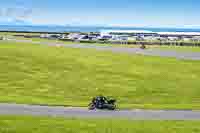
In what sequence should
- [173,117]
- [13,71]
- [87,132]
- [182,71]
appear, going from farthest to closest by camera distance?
[182,71], [13,71], [173,117], [87,132]

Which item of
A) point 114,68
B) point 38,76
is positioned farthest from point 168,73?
point 38,76

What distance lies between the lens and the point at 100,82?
5588 centimetres

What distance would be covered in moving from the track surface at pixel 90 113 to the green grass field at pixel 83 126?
15.1 ft

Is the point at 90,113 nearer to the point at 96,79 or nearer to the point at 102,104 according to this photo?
the point at 102,104

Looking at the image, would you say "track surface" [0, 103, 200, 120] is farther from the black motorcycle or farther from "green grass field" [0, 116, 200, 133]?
"green grass field" [0, 116, 200, 133]

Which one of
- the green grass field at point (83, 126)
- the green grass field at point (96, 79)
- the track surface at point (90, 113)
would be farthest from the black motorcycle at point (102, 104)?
the green grass field at point (83, 126)

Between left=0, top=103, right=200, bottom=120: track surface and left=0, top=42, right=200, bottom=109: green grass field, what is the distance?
341 centimetres

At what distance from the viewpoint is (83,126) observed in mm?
25641

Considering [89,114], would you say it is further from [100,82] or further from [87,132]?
[100,82]

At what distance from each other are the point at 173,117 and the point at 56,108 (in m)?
10.4

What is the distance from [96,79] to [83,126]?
31794mm

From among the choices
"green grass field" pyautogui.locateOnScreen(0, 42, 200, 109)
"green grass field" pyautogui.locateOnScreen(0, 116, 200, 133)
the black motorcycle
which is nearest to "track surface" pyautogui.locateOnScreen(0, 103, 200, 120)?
the black motorcycle

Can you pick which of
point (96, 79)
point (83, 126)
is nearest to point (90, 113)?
point (83, 126)

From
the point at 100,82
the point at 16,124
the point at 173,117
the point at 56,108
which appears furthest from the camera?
the point at 100,82
